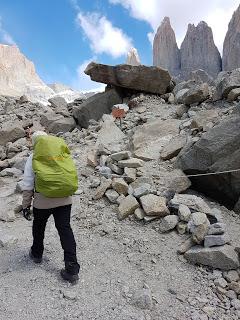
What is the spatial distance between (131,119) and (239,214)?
265 inches

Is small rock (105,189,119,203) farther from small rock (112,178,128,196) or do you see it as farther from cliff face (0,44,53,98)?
cliff face (0,44,53,98)

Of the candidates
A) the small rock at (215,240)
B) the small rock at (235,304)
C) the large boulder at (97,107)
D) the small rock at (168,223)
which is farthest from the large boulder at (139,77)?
the small rock at (235,304)

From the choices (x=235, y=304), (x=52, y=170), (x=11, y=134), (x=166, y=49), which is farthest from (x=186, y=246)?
(x=166, y=49)

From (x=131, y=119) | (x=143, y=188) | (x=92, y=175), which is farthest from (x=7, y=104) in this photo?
(x=143, y=188)

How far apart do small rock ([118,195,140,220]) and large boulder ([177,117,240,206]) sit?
1.47 metres

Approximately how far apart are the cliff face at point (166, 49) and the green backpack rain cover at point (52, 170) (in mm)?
70777

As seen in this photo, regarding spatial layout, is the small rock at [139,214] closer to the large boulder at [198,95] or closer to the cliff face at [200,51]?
the large boulder at [198,95]

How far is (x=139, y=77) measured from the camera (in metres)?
15.3

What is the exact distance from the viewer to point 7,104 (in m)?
22.2

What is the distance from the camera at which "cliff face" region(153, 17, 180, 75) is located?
74.7 meters

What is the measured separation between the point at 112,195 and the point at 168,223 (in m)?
1.54

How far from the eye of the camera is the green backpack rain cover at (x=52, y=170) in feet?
16.2

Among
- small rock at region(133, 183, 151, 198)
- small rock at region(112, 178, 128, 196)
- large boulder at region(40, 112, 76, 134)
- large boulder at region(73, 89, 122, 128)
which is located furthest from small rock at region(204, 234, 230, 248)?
large boulder at region(40, 112, 76, 134)

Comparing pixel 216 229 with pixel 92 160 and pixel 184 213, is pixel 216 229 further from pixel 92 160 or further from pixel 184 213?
pixel 92 160
